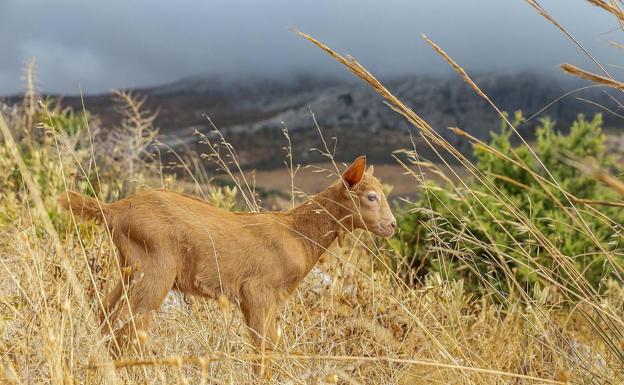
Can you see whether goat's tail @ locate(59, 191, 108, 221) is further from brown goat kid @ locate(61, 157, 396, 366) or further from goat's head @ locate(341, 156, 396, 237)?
goat's head @ locate(341, 156, 396, 237)

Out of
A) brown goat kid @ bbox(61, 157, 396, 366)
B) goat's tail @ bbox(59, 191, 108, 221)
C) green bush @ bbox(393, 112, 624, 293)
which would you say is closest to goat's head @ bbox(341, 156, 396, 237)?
brown goat kid @ bbox(61, 157, 396, 366)

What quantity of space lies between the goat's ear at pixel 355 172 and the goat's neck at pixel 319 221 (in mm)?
151

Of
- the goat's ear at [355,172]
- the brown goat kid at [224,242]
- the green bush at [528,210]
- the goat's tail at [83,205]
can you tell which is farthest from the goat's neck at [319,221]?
the green bush at [528,210]

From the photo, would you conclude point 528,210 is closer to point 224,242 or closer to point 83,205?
point 224,242

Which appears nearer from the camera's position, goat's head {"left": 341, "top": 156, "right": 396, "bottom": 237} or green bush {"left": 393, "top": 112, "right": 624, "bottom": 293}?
goat's head {"left": 341, "top": 156, "right": 396, "bottom": 237}

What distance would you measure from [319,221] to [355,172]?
381 millimetres

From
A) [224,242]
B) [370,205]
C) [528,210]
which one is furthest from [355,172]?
[528,210]

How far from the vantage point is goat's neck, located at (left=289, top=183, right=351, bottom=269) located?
376 cm

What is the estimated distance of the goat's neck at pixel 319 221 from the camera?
12.3ft

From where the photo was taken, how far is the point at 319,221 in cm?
379

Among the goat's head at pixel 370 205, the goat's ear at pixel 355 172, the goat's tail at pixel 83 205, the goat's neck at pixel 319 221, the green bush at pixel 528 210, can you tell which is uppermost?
the goat's ear at pixel 355 172

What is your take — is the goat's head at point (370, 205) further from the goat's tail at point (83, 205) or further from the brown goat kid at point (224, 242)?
the goat's tail at point (83, 205)

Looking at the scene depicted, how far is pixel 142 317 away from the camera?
11.2 feet

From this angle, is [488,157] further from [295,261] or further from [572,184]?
[295,261]
